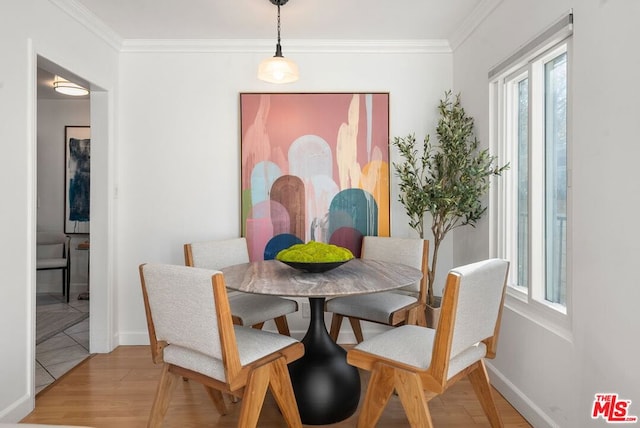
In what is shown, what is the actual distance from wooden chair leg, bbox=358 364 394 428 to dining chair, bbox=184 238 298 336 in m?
0.94

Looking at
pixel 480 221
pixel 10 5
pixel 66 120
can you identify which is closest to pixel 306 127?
pixel 480 221

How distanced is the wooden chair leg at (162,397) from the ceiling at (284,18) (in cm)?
216

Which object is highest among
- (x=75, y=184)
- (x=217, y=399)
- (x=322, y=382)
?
(x=75, y=184)

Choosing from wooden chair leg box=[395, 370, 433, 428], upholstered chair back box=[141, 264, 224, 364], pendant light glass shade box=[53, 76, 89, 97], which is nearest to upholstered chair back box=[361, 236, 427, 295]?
wooden chair leg box=[395, 370, 433, 428]

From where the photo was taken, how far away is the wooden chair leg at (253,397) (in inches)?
62.4

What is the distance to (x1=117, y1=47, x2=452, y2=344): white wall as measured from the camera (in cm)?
327

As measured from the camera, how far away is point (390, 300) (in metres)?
2.54

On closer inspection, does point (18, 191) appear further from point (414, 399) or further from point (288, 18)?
point (414, 399)

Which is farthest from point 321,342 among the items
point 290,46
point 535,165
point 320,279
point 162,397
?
point 290,46

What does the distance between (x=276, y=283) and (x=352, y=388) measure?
78 centimetres

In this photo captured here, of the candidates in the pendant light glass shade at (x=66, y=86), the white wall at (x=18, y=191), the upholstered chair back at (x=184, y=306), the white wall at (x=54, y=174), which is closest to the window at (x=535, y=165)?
the upholstered chair back at (x=184, y=306)

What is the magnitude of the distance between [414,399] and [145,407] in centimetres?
160

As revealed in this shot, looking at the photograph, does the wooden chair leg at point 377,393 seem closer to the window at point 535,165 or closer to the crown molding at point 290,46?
the window at point 535,165

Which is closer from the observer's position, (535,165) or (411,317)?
(535,165)
